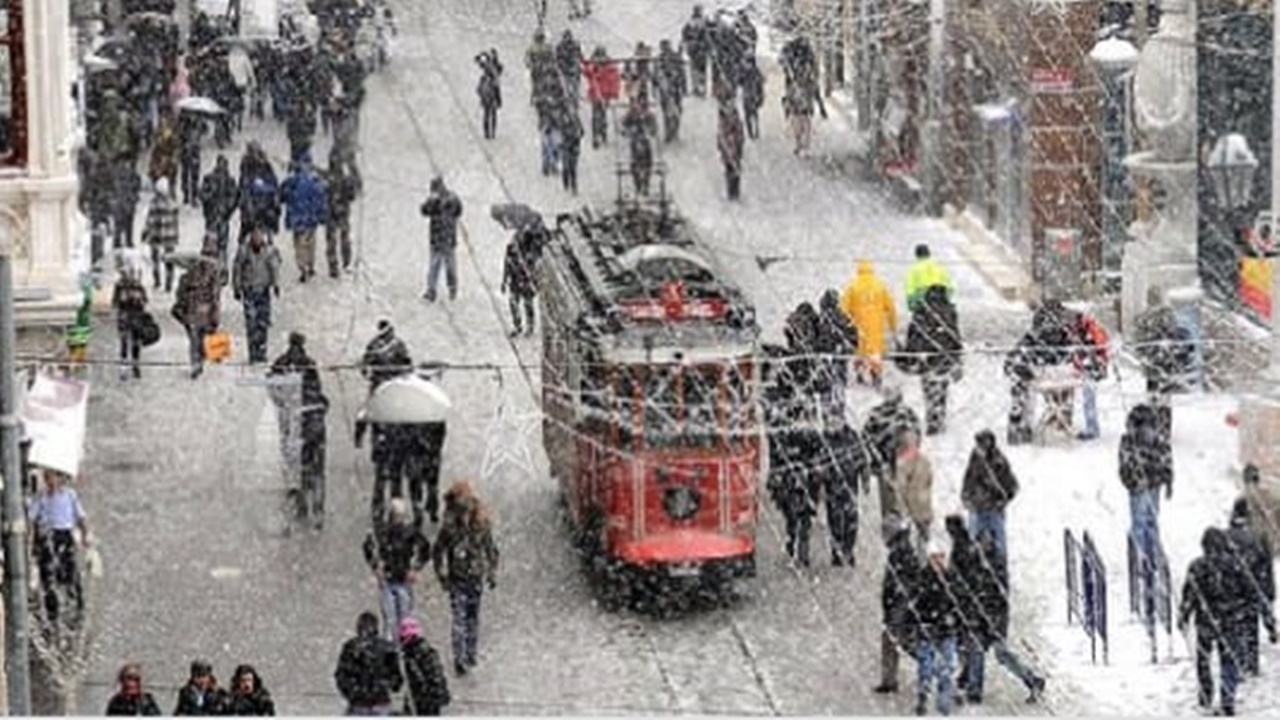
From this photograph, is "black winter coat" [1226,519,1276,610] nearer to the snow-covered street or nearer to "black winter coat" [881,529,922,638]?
the snow-covered street

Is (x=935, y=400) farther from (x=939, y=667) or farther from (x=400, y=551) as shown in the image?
(x=939, y=667)

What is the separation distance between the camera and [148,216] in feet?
119

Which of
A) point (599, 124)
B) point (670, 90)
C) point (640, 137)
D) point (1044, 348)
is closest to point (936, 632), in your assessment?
point (1044, 348)

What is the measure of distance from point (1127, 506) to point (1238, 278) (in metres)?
5.37

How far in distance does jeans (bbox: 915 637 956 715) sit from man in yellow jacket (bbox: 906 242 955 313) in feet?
25.0

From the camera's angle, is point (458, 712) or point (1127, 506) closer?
point (458, 712)

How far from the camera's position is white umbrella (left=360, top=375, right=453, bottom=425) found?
1160 inches

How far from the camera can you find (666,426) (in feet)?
90.7

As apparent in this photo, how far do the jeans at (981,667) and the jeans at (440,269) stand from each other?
36.0ft

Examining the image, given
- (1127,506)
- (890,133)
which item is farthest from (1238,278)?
(890,133)

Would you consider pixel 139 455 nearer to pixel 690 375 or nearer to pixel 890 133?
pixel 690 375

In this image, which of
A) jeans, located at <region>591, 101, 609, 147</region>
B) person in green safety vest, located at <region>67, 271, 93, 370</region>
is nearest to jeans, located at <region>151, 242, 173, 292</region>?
person in green safety vest, located at <region>67, 271, 93, 370</region>

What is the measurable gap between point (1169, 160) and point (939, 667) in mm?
8811

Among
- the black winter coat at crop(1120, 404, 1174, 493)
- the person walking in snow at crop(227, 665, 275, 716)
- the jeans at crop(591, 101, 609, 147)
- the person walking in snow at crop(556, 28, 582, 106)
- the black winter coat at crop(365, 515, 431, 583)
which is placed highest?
the person walking in snow at crop(556, 28, 582, 106)
